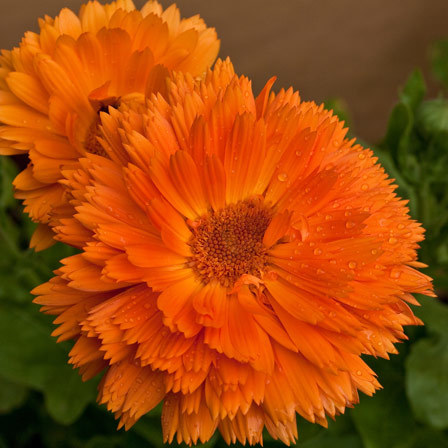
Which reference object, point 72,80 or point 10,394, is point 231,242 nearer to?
point 72,80

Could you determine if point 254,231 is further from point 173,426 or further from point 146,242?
point 173,426

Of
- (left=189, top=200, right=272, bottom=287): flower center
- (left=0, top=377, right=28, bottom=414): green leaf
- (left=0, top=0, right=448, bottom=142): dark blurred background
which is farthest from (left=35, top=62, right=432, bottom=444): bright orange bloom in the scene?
(left=0, top=0, right=448, bottom=142): dark blurred background

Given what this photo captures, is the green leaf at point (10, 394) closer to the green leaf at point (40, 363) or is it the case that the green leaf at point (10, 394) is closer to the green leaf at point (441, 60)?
the green leaf at point (40, 363)

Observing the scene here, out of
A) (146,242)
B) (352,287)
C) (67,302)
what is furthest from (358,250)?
(67,302)

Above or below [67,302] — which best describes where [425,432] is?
below

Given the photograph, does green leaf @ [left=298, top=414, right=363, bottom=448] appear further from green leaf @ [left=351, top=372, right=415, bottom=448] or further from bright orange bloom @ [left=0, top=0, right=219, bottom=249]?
bright orange bloom @ [left=0, top=0, right=219, bottom=249]

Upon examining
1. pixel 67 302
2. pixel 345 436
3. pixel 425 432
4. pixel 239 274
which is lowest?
pixel 425 432
